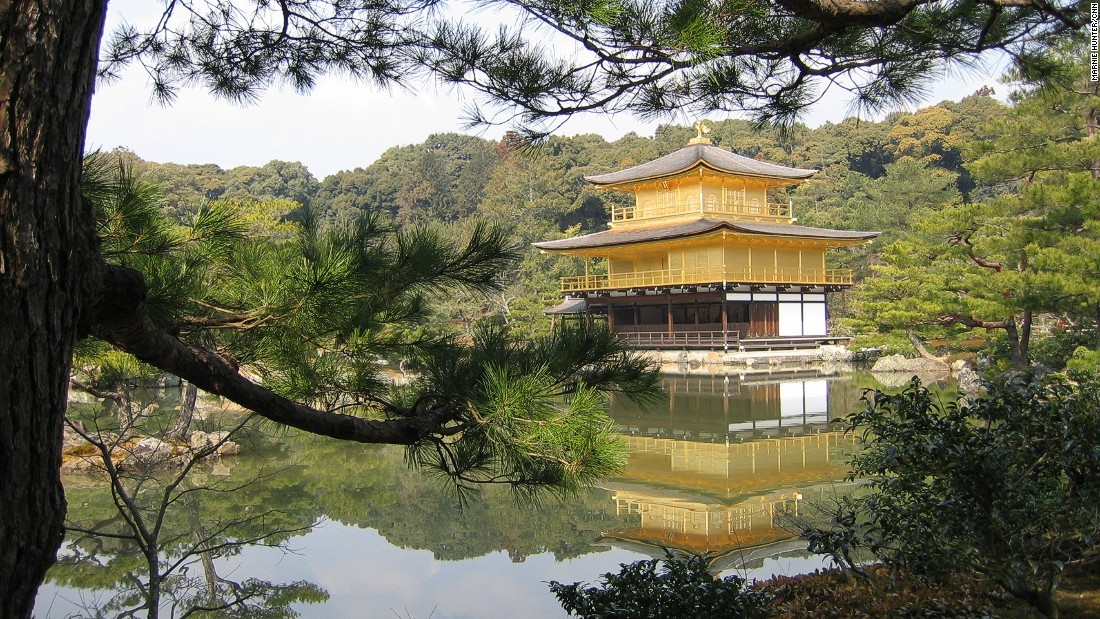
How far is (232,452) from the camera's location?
25.9ft

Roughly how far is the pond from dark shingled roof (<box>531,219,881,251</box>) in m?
8.00

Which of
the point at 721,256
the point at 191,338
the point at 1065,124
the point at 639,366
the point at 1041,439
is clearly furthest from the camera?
the point at 721,256

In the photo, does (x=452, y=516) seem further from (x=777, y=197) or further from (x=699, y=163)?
(x=777, y=197)

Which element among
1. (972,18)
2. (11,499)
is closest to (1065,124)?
(972,18)

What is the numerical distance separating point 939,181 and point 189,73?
2194cm

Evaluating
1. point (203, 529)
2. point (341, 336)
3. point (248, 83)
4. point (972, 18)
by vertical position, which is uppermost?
point (972, 18)

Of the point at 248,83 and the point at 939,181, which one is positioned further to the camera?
the point at 939,181

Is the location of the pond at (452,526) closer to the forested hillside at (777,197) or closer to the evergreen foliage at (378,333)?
the evergreen foliage at (378,333)

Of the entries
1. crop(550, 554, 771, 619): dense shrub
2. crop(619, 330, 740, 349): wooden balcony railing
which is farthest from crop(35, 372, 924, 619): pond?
crop(619, 330, 740, 349): wooden balcony railing

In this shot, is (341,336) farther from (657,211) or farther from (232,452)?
(657,211)

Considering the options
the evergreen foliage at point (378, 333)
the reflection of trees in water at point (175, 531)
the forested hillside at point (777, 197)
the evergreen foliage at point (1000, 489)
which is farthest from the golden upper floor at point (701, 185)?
the evergreen foliage at point (378, 333)

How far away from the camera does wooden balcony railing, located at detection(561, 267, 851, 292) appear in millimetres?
16344

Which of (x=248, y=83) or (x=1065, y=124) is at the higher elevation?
(x=1065, y=124)

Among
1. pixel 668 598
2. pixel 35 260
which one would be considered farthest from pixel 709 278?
pixel 35 260
